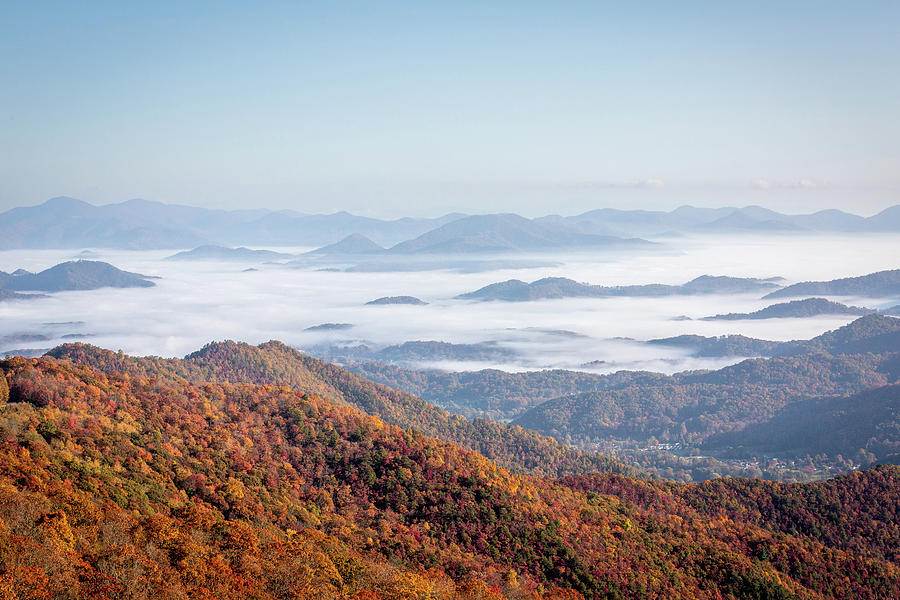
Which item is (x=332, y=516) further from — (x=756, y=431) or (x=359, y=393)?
(x=756, y=431)

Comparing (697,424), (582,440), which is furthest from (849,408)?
(582,440)

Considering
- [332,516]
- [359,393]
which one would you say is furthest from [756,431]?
[332,516]

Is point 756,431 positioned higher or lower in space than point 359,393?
lower

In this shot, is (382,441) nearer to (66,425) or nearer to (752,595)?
(66,425)

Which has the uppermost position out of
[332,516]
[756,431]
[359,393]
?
[332,516]

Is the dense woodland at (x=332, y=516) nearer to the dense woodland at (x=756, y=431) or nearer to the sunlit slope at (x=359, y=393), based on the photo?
the sunlit slope at (x=359, y=393)

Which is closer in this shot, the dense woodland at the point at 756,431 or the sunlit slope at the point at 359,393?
the sunlit slope at the point at 359,393

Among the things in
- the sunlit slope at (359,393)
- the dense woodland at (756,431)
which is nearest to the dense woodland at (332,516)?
the sunlit slope at (359,393)

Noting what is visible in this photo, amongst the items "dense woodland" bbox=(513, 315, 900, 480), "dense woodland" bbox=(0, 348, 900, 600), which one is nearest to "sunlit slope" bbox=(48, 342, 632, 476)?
"dense woodland" bbox=(513, 315, 900, 480)
